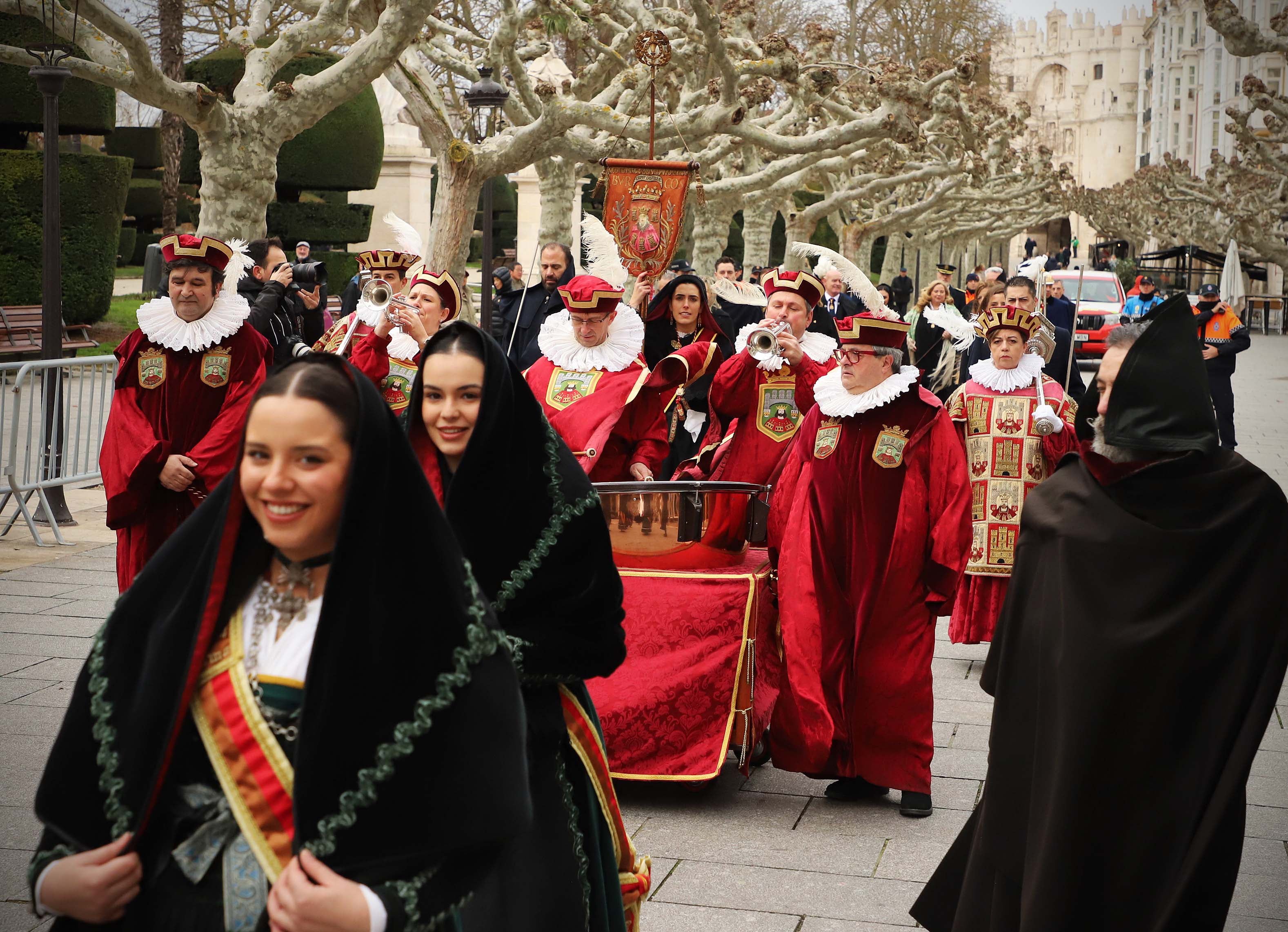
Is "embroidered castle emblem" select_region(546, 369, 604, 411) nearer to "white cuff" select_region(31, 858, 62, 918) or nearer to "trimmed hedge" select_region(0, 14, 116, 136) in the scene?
"white cuff" select_region(31, 858, 62, 918)

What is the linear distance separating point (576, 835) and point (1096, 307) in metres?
31.1

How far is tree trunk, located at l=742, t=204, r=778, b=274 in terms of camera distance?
1168 inches

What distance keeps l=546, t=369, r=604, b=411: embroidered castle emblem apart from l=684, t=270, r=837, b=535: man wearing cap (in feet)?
1.90

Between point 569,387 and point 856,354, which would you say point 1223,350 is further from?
point 856,354

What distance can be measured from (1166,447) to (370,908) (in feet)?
7.12

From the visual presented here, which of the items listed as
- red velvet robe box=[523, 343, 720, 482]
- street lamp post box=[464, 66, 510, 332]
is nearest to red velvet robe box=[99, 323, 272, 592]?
red velvet robe box=[523, 343, 720, 482]

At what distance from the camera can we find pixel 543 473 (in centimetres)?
298

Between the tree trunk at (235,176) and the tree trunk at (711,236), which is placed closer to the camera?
the tree trunk at (235,176)

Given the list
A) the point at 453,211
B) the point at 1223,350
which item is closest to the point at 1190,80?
the point at 1223,350

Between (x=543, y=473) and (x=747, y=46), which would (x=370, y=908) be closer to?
(x=543, y=473)

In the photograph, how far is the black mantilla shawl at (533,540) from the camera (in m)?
2.90

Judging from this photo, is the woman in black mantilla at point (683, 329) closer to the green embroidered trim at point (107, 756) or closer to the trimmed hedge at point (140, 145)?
the green embroidered trim at point (107, 756)

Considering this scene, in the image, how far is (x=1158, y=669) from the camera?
3.35 meters

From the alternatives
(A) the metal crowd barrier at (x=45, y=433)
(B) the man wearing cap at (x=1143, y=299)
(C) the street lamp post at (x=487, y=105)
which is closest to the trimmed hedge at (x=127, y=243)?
(C) the street lamp post at (x=487, y=105)
